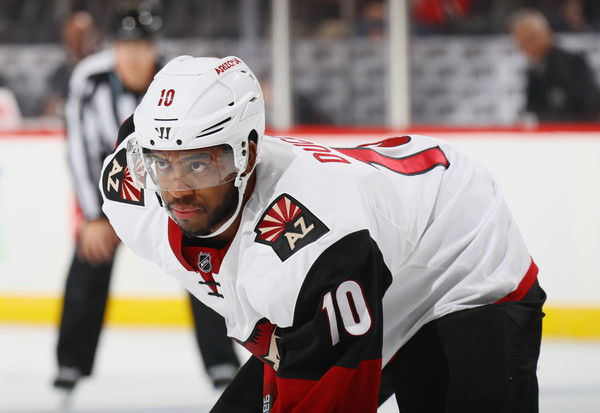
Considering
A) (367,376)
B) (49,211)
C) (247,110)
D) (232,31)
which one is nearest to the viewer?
(367,376)

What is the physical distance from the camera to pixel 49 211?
518 cm

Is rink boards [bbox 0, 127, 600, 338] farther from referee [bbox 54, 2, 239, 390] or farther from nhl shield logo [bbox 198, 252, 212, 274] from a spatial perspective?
nhl shield logo [bbox 198, 252, 212, 274]

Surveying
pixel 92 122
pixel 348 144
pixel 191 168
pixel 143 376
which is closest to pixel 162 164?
pixel 191 168

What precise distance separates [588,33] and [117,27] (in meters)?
2.65

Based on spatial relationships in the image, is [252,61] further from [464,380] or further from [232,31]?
[464,380]

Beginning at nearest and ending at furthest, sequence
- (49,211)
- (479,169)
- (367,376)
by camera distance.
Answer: (367,376) → (479,169) → (49,211)

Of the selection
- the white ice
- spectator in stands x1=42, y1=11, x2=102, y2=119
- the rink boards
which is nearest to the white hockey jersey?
the white ice

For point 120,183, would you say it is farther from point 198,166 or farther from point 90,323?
point 90,323

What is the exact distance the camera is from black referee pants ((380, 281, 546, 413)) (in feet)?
6.10

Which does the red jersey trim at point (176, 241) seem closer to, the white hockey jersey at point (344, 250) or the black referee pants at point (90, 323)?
the white hockey jersey at point (344, 250)

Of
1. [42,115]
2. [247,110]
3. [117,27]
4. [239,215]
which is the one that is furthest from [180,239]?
[42,115]

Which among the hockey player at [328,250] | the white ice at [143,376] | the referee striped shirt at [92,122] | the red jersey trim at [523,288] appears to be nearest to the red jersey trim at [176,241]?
the hockey player at [328,250]

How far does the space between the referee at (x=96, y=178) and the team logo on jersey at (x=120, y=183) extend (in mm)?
1762

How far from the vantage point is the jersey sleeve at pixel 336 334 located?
1648mm
